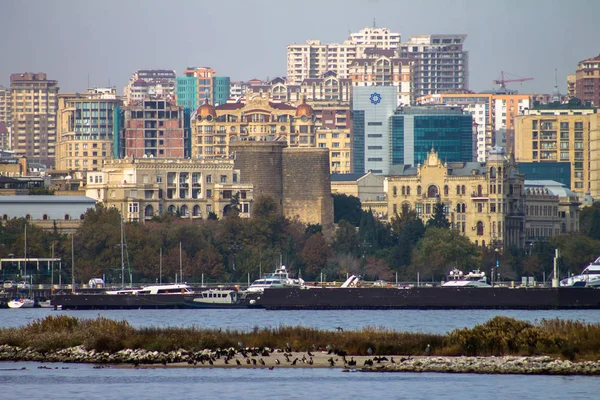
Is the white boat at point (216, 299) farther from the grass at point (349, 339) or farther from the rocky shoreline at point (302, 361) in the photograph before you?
the rocky shoreline at point (302, 361)

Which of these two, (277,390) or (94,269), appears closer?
(277,390)

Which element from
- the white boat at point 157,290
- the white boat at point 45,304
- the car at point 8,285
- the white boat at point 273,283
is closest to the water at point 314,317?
the white boat at point 45,304

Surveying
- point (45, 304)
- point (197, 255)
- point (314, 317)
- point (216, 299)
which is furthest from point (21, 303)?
point (314, 317)

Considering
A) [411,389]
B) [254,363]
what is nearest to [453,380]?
[411,389]

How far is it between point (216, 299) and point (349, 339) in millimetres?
76267

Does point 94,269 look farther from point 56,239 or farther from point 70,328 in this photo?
point 70,328

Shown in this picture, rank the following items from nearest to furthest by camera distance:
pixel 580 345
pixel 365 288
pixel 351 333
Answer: pixel 580 345
pixel 351 333
pixel 365 288

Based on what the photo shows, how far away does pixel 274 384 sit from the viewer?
2977 inches

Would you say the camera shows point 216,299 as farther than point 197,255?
No

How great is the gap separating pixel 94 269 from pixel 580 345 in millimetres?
108273

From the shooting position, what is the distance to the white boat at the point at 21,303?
161625mm

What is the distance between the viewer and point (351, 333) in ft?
279

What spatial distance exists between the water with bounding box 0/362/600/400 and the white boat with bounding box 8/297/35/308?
81.9 m

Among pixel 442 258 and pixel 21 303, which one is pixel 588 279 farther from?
pixel 21 303
